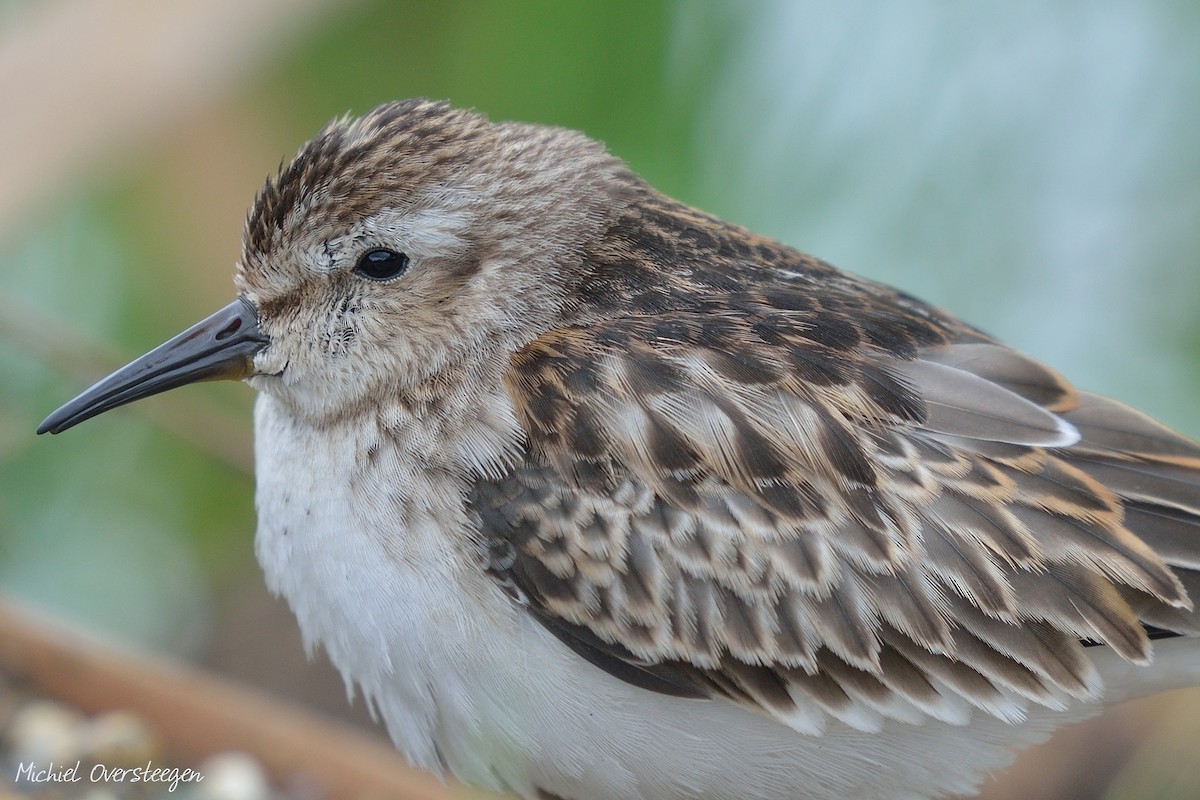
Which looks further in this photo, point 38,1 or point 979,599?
point 38,1

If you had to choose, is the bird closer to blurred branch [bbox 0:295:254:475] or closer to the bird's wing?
the bird's wing

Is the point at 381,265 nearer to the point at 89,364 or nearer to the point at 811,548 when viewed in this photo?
the point at 811,548

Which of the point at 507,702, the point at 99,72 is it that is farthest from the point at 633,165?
the point at 507,702

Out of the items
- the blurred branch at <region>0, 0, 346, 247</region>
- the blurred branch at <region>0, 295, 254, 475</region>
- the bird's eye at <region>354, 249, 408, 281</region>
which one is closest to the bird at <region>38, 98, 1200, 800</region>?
the bird's eye at <region>354, 249, 408, 281</region>

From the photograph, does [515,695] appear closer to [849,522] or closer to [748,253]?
[849,522]

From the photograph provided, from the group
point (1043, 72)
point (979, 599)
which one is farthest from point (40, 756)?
point (1043, 72)

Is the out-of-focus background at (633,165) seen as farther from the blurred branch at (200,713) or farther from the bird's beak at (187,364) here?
the bird's beak at (187,364)
